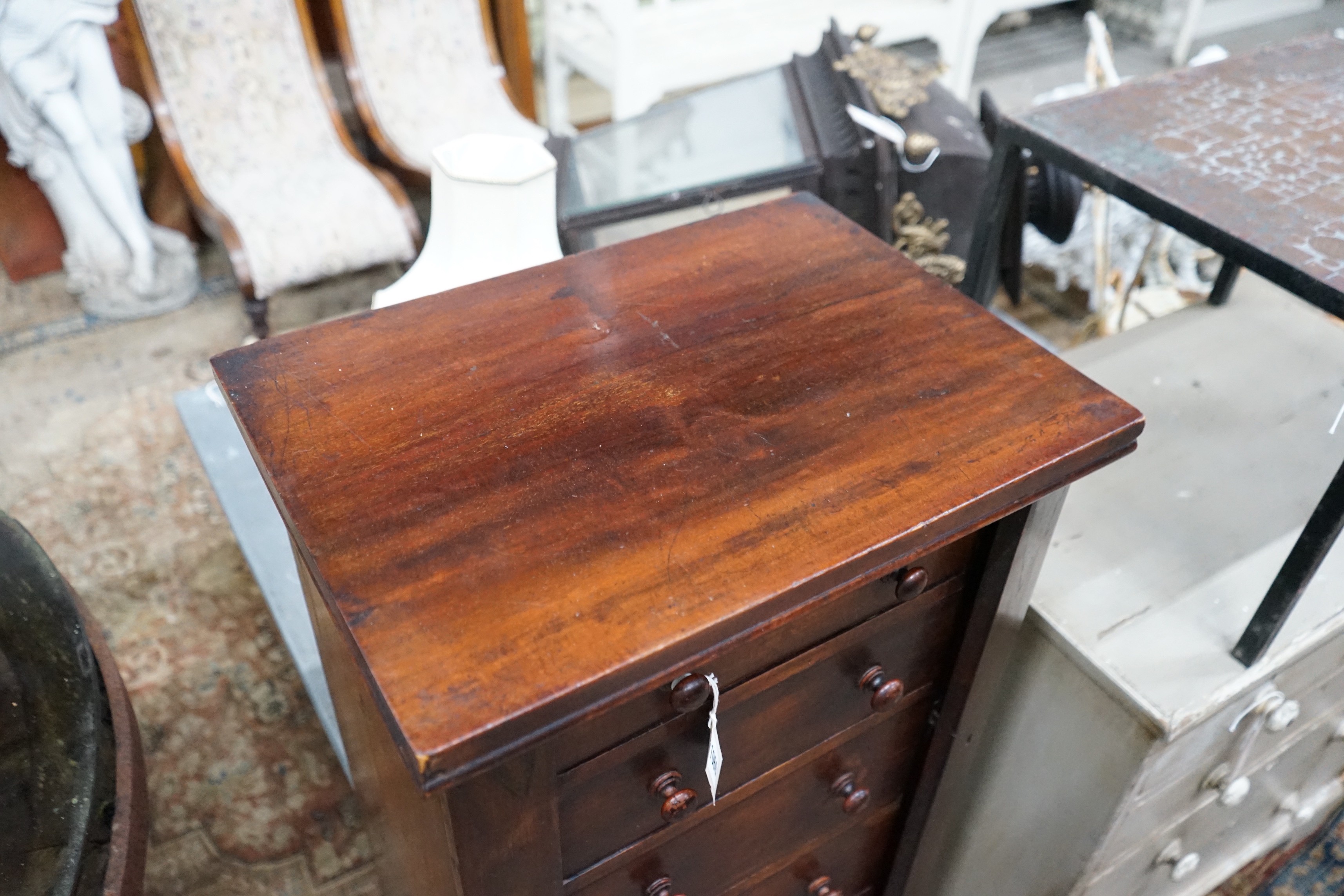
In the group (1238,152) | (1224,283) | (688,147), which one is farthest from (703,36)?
(1238,152)

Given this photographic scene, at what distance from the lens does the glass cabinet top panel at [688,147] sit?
201cm

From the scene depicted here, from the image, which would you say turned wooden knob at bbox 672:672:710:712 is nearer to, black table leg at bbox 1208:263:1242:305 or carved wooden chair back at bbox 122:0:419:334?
black table leg at bbox 1208:263:1242:305

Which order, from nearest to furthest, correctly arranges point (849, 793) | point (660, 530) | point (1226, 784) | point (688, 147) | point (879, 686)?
1. point (660, 530)
2. point (879, 686)
3. point (849, 793)
4. point (1226, 784)
5. point (688, 147)

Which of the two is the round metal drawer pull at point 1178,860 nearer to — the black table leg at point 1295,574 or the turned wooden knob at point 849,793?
the black table leg at point 1295,574

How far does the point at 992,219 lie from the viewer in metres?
1.24

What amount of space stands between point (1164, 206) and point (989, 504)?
0.50 metres

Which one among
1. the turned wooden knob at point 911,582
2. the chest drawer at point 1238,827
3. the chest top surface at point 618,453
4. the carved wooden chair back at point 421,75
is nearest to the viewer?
the chest top surface at point 618,453

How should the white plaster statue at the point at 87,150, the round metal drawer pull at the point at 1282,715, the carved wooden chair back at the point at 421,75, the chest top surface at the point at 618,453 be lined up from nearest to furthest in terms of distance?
the chest top surface at the point at 618,453 < the round metal drawer pull at the point at 1282,715 < the white plaster statue at the point at 87,150 < the carved wooden chair back at the point at 421,75

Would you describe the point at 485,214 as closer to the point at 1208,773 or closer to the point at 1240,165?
the point at 1240,165

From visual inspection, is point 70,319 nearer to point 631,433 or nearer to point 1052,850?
point 631,433

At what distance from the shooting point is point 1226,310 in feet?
5.19

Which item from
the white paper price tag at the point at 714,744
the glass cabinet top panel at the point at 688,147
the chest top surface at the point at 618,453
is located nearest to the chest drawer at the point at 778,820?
the white paper price tag at the point at 714,744

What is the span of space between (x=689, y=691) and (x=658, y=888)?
0.30 meters

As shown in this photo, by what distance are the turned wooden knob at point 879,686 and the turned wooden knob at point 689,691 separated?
0.23 metres
